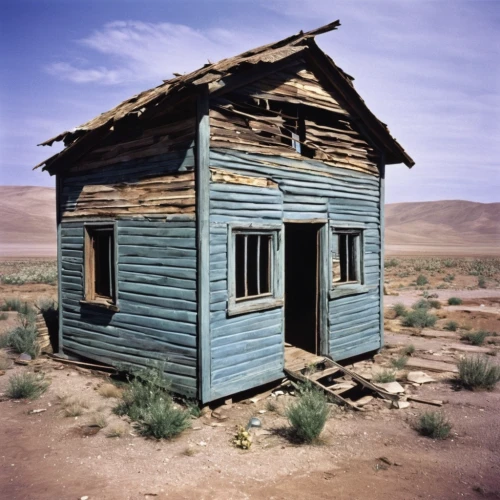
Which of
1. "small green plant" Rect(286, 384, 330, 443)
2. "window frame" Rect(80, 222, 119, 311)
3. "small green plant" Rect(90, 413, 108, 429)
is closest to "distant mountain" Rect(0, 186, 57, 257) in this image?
"window frame" Rect(80, 222, 119, 311)

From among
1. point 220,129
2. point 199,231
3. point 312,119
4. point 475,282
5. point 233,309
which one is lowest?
point 475,282

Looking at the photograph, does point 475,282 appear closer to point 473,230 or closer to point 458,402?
point 458,402

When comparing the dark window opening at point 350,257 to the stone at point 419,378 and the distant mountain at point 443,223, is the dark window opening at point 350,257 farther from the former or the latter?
the distant mountain at point 443,223

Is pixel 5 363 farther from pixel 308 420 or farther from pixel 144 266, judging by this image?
pixel 308 420

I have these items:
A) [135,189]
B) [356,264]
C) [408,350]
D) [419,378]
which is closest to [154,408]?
[135,189]

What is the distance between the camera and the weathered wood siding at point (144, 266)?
675 cm

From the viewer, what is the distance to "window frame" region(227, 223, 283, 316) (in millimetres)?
6844

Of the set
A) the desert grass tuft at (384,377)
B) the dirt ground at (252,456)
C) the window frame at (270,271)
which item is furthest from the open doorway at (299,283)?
the dirt ground at (252,456)

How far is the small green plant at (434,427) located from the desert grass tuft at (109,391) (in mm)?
4651

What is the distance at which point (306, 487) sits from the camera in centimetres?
469

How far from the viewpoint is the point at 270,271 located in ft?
25.0

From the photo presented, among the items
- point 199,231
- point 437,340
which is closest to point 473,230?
point 437,340

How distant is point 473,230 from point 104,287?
435ft

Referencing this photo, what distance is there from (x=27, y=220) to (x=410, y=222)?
108 metres
